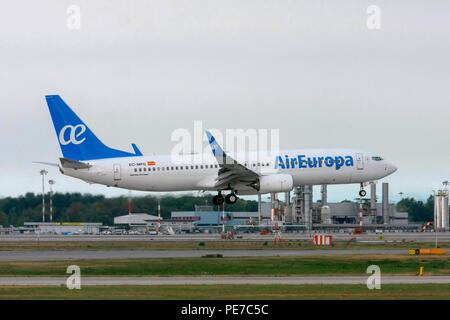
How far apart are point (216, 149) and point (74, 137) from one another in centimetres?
1375

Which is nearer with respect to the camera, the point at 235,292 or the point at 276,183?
the point at 235,292

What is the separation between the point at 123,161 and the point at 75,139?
5132 mm

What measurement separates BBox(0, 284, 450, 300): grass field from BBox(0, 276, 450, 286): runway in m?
1.86

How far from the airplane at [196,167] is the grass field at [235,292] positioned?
3784 centimetres

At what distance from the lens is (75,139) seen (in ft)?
266

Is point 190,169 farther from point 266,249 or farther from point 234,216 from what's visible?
point 234,216

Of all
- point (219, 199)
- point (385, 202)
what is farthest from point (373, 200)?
point (219, 199)

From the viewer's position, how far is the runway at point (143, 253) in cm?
6475

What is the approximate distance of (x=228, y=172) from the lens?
80.6m

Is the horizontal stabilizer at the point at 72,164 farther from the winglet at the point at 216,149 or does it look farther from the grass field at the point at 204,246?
the winglet at the point at 216,149

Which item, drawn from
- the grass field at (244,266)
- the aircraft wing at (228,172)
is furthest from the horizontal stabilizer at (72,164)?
the grass field at (244,266)

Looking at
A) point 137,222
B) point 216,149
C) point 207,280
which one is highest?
point 216,149

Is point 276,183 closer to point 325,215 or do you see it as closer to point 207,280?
point 207,280
